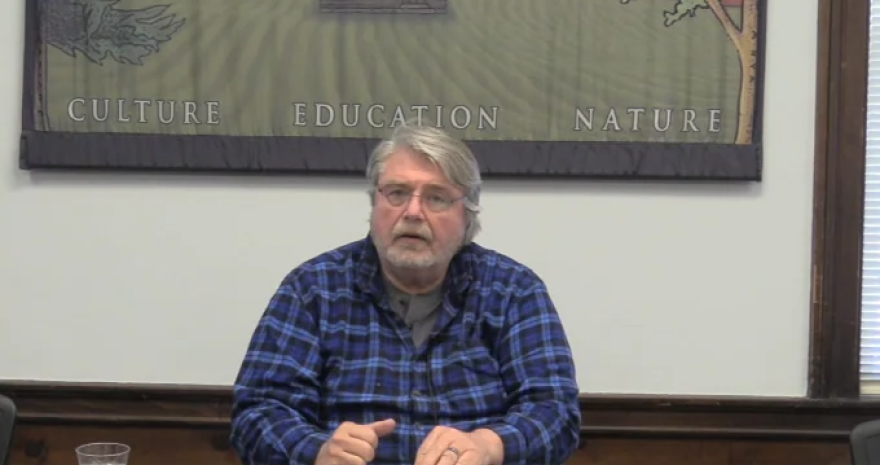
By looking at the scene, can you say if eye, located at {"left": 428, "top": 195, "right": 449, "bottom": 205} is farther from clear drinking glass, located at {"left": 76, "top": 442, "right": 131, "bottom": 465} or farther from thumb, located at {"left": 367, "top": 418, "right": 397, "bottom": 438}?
clear drinking glass, located at {"left": 76, "top": 442, "right": 131, "bottom": 465}

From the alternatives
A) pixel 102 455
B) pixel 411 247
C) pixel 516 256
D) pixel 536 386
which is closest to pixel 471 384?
pixel 536 386

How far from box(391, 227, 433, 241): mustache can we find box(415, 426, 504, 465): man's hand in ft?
1.22

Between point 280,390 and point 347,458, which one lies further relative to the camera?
point 280,390

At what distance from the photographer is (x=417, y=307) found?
71.3 inches

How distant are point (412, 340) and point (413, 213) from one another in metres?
0.23

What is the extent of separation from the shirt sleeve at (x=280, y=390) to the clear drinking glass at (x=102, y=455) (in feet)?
0.82

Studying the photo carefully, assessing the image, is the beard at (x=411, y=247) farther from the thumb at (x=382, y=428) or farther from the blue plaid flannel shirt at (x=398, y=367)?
the thumb at (x=382, y=428)

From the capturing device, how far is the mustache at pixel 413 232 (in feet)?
5.67

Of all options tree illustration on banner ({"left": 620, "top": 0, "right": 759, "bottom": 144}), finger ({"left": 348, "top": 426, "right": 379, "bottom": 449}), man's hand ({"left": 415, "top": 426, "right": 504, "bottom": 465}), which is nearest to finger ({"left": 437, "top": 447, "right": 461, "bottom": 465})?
man's hand ({"left": 415, "top": 426, "right": 504, "bottom": 465})

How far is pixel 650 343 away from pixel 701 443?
28cm

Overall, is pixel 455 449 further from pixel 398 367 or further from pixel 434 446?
pixel 398 367

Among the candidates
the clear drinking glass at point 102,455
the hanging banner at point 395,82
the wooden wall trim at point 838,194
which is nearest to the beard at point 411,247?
the clear drinking glass at point 102,455

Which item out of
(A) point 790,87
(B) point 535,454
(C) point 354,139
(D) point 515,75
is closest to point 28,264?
(C) point 354,139

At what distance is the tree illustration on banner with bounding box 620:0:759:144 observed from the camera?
7.79 feet
